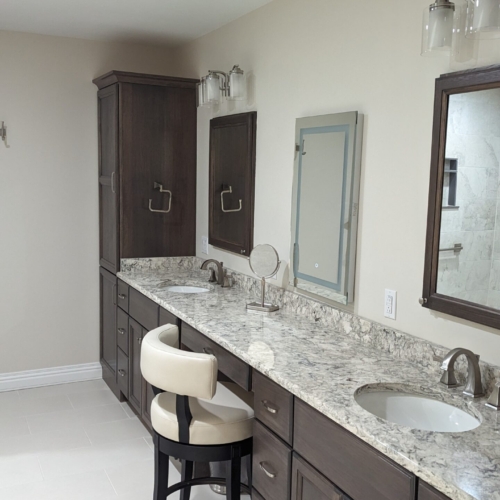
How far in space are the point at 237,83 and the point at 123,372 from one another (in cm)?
194

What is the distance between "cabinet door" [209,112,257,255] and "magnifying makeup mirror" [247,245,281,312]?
13.8 inches

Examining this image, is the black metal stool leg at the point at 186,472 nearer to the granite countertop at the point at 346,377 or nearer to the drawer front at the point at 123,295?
the granite countertop at the point at 346,377

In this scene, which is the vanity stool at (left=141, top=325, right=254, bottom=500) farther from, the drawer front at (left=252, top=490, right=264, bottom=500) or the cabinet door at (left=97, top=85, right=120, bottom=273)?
the cabinet door at (left=97, top=85, right=120, bottom=273)

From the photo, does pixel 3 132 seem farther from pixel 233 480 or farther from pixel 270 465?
pixel 270 465

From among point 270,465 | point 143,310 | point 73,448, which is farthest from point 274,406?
point 73,448

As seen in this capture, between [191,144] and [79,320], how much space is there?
5.04 ft

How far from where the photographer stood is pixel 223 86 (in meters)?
3.48

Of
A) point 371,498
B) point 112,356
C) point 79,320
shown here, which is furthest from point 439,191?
point 79,320

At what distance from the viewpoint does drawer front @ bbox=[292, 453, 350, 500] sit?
5.75 feet

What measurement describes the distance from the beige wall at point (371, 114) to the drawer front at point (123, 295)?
1034mm

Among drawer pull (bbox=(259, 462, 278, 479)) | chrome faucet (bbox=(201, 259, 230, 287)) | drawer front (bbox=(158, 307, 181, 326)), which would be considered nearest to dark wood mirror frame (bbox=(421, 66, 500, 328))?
drawer pull (bbox=(259, 462, 278, 479))

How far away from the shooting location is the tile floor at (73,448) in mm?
2932

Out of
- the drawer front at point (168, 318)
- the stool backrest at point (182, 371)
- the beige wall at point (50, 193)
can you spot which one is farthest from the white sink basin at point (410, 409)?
the beige wall at point (50, 193)

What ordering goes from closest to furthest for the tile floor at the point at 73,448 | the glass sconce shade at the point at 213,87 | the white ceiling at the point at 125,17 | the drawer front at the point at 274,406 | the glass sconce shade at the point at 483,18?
the glass sconce shade at the point at 483,18, the drawer front at the point at 274,406, the tile floor at the point at 73,448, the white ceiling at the point at 125,17, the glass sconce shade at the point at 213,87
